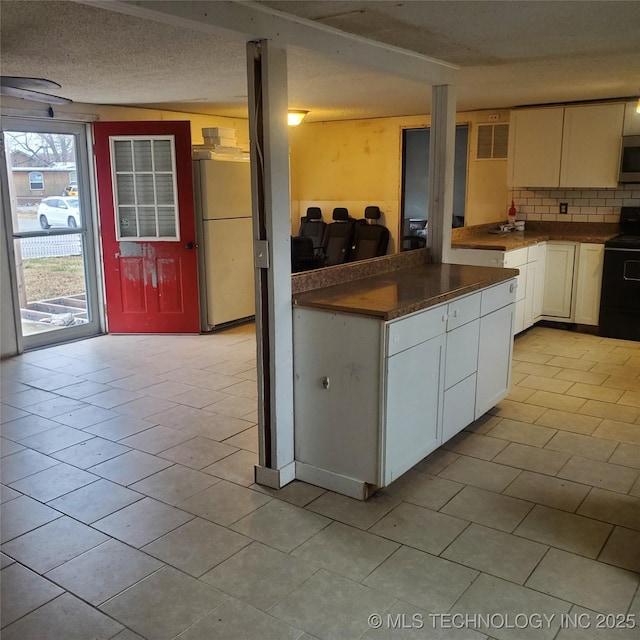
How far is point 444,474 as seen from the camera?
3211mm

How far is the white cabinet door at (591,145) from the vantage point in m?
5.73

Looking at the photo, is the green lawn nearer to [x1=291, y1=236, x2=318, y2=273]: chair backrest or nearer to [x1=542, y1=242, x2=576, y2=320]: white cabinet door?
[x1=291, y1=236, x2=318, y2=273]: chair backrest

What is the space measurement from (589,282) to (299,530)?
14.0 ft

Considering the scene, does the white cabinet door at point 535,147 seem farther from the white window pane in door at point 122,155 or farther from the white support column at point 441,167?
the white window pane in door at point 122,155

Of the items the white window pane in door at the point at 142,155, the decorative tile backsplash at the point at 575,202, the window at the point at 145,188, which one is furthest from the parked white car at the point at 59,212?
the decorative tile backsplash at the point at 575,202

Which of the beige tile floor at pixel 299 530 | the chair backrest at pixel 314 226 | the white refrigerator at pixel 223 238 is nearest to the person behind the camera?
the beige tile floor at pixel 299 530

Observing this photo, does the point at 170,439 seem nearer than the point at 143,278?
Yes

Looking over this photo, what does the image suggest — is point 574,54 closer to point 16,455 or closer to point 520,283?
point 520,283

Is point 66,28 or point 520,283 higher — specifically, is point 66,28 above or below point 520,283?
above

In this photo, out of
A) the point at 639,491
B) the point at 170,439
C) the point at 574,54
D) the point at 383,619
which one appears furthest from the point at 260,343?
the point at 574,54

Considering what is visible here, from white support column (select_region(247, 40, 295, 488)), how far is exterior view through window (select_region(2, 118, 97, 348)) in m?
3.44

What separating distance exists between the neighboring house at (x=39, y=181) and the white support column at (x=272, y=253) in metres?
3.56

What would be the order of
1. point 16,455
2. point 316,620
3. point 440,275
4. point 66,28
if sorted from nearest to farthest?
point 316,620 < point 66,28 < point 16,455 < point 440,275

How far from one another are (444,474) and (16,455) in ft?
7.68
